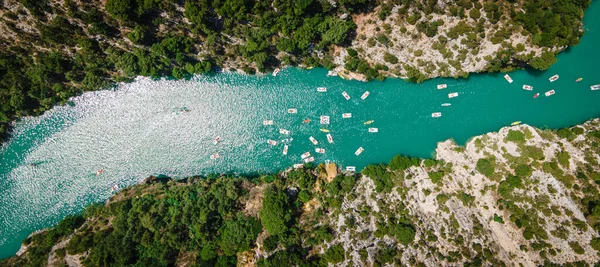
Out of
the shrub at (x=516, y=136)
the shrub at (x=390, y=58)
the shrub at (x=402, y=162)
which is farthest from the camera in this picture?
the shrub at (x=390, y=58)

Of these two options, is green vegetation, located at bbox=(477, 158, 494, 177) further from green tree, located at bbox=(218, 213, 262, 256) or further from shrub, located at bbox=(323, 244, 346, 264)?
green tree, located at bbox=(218, 213, 262, 256)

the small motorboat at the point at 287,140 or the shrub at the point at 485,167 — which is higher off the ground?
the small motorboat at the point at 287,140

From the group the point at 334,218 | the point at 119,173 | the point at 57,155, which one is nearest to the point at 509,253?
the point at 334,218

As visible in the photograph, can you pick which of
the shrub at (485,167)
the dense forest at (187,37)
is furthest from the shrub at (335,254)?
the dense forest at (187,37)

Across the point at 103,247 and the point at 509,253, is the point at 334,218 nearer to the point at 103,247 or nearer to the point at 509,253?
the point at 509,253

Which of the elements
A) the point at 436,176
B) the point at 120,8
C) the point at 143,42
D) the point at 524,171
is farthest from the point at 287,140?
the point at 524,171

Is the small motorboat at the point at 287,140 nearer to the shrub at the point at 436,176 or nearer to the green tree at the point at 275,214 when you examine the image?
the green tree at the point at 275,214

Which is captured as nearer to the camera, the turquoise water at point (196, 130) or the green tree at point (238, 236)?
the green tree at point (238, 236)

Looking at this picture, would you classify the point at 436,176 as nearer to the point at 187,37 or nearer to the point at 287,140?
the point at 287,140
